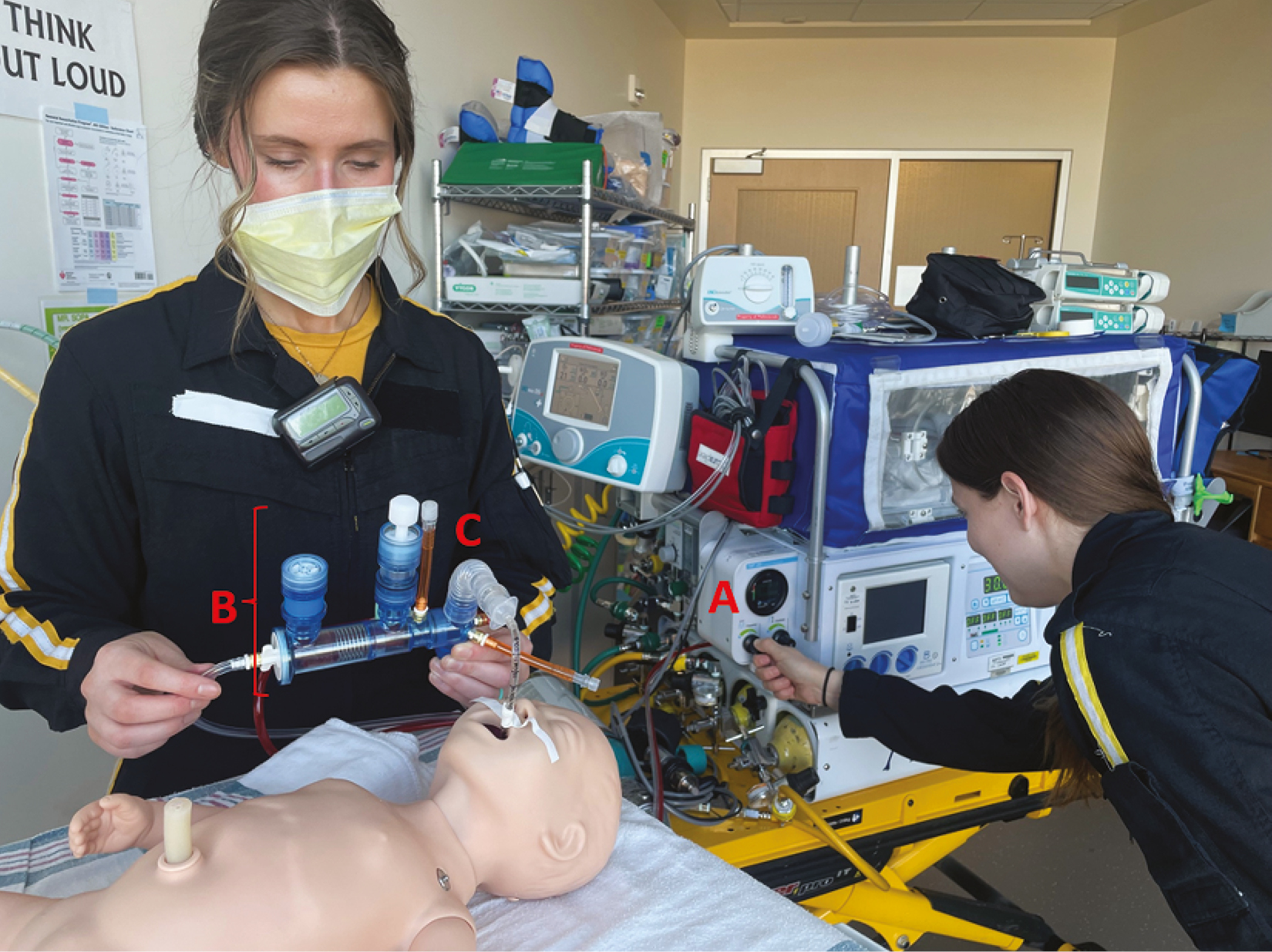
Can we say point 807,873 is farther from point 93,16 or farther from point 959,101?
point 959,101

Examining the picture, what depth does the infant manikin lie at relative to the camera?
2.17 ft

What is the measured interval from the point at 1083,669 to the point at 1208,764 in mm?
165

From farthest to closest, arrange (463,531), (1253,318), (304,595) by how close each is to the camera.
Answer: (1253,318) → (463,531) → (304,595)

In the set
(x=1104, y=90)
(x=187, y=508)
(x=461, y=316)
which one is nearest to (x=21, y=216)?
(x=187, y=508)

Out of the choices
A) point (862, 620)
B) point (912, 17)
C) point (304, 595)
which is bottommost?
point (862, 620)

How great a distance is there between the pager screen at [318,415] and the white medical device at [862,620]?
2.83 feet

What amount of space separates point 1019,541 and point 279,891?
1.12 m

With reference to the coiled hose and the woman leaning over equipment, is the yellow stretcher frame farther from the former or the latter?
the coiled hose

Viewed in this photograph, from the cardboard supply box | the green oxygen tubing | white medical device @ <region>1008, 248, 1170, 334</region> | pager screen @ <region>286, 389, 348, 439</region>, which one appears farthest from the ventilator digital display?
white medical device @ <region>1008, 248, 1170, 334</region>

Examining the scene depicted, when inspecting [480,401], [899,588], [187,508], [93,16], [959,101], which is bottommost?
[899,588]

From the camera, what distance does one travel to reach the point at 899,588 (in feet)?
5.63

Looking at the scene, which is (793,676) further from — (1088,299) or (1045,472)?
(1088,299)

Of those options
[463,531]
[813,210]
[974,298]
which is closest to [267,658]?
[463,531]

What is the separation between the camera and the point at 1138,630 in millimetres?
1058
